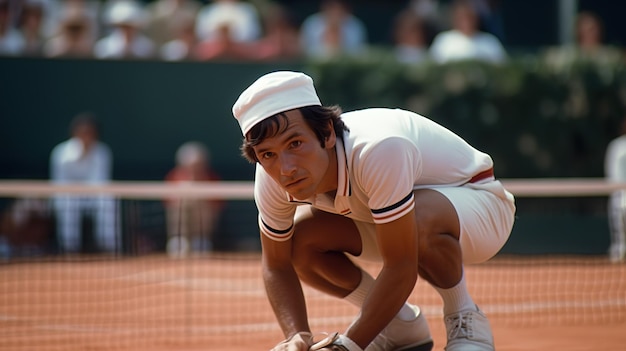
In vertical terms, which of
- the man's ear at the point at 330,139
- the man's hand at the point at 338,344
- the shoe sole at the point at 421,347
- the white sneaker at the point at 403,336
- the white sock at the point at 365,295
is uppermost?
the man's ear at the point at 330,139

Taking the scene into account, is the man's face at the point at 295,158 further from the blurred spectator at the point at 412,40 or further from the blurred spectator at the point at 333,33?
the blurred spectator at the point at 333,33

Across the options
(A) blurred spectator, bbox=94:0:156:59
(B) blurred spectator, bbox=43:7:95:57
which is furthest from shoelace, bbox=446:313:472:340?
(B) blurred spectator, bbox=43:7:95:57

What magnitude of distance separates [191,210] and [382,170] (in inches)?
262

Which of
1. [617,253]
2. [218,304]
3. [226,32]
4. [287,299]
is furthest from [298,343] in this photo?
[226,32]

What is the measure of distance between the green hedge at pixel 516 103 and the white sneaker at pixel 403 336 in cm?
662

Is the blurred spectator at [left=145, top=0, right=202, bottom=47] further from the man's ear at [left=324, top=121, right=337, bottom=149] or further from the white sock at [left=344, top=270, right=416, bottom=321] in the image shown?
the man's ear at [left=324, top=121, right=337, bottom=149]

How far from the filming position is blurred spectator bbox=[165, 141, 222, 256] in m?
Result: 9.62

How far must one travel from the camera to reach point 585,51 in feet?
35.7

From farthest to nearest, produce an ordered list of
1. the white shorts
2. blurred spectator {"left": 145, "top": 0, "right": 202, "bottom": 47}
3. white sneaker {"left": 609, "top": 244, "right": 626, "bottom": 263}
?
blurred spectator {"left": 145, "top": 0, "right": 202, "bottom": 47} → white sneaker {"left": 609, "top": 244, "right": 626, "bottom": 263} → the white shorts

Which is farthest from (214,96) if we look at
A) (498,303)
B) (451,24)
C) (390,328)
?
(390,328)

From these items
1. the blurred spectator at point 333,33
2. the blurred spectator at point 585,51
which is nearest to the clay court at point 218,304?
the blurred spectator at point 585,51

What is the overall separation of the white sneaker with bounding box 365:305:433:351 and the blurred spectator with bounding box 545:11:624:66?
7.13 metres

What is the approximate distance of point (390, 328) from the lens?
3998 mm

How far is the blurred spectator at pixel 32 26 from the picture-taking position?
37.3ft
